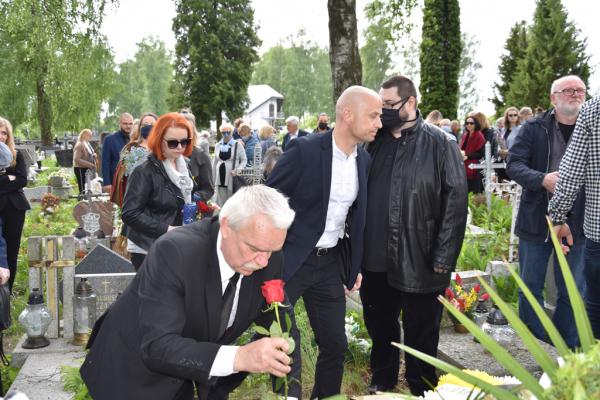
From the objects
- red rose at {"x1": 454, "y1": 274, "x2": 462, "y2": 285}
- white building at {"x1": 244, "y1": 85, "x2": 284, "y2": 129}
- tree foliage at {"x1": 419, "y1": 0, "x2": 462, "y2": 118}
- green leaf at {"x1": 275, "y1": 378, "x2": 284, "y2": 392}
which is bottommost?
red rose at {"x1": 454, "y1": 274, "x2": 462, "y2": 285}

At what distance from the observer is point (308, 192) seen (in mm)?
3750

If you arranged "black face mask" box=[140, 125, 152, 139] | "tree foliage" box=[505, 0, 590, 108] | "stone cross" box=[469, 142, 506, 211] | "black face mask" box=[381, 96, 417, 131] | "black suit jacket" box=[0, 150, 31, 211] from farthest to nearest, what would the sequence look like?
"tree foliage" box=[505, 0, 590, 108] < "stone cross" box=[469, 142, 506, 211] < "black face mask" box=[140, 125, 152, 139] < "black suit jacket" box=[0, 150, 31, 211] < "black face mask" box=[381, 96, 417, 131]

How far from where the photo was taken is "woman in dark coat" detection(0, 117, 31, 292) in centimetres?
555

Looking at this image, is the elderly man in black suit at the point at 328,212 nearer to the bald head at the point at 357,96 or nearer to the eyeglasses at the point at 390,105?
the bald head at the point at 357,96

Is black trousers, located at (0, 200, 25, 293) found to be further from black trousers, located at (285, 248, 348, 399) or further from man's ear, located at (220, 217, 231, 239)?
man's ear, located at (220, 217, 231, 239)

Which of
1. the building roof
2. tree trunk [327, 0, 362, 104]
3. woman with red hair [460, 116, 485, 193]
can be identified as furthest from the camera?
the building roof

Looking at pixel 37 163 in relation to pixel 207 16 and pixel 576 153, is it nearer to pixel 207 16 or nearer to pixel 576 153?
pixel 576 153

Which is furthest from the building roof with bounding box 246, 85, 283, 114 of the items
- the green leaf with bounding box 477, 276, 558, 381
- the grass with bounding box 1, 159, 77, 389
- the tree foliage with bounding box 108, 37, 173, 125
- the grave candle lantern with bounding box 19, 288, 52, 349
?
the green leaf with bounding box 477, 276, 558, 381

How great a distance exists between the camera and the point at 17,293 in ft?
22.0

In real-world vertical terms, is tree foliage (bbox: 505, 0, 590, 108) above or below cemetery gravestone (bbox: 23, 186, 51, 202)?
above

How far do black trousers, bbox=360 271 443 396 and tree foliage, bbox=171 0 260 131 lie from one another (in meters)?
41.5

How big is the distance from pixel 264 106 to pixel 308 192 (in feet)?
246

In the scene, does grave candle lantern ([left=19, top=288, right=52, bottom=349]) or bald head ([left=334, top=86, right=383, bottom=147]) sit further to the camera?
grave candle lantern ([left=19, top=288, right=52, bottom=349])

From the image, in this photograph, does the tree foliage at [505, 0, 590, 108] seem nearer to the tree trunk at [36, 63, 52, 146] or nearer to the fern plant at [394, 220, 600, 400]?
the tree trunk at [36, 63, 52, 146]
